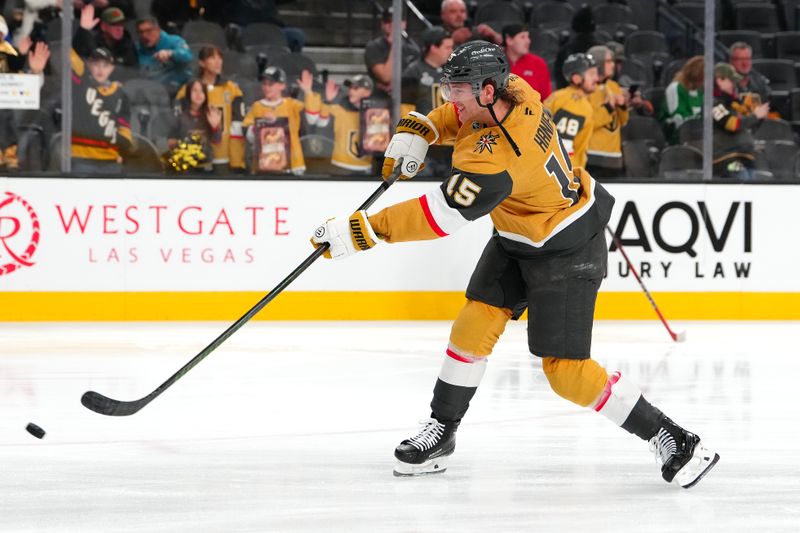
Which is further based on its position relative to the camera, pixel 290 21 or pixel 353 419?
pixel 290 21

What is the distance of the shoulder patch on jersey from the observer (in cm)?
335

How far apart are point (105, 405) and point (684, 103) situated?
219 inches

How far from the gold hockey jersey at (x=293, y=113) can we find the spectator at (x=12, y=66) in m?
1.24

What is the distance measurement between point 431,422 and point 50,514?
1135 mm

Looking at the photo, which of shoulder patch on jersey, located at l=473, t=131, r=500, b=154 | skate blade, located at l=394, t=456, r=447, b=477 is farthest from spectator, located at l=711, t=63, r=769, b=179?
shoulder patch on jersey, located at l=473, t=131, r=500, b=154

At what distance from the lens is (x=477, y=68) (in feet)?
11.3

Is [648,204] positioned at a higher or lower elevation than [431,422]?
lower

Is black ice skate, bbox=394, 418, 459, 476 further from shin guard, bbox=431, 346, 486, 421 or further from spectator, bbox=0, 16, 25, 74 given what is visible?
spectator, bbox=0, 16, 25, 74

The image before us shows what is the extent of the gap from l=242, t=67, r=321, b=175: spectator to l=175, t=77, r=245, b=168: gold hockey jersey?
68 millimetres

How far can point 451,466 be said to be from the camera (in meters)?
3.82

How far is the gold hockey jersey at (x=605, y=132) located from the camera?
8406mm

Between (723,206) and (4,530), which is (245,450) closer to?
(4,530)

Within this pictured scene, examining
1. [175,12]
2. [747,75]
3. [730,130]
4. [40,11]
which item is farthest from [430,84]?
[40,11]

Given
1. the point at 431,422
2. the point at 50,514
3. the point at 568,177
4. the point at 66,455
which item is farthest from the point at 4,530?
the point at 568,177
